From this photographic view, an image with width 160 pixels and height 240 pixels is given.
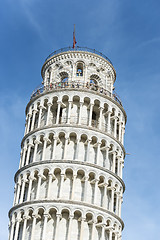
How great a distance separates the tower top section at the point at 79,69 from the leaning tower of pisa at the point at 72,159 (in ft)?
0.39

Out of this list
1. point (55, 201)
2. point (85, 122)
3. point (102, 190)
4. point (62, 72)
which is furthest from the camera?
point (62, 72)

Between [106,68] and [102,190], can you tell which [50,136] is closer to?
[102,190]

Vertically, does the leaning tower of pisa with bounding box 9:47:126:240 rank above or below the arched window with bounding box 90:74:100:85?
below

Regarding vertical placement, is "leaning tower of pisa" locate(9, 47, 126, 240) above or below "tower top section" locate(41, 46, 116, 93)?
below

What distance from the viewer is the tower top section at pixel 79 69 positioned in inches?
2039

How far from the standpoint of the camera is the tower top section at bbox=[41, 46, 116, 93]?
2039 inches

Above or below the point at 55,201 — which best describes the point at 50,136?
above

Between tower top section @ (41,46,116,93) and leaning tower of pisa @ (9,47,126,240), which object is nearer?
leaning tower of pisa @ (9,47,126,240)

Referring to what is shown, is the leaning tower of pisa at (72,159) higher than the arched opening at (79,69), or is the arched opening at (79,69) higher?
the arched opening at (79,69)

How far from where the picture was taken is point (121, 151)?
48375mm

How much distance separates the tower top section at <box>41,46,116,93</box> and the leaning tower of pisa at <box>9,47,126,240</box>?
118 mm

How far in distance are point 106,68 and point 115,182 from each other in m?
15.4

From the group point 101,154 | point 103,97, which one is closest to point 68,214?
point 101,154

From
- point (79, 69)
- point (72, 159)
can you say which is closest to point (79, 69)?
point (79, 69)
